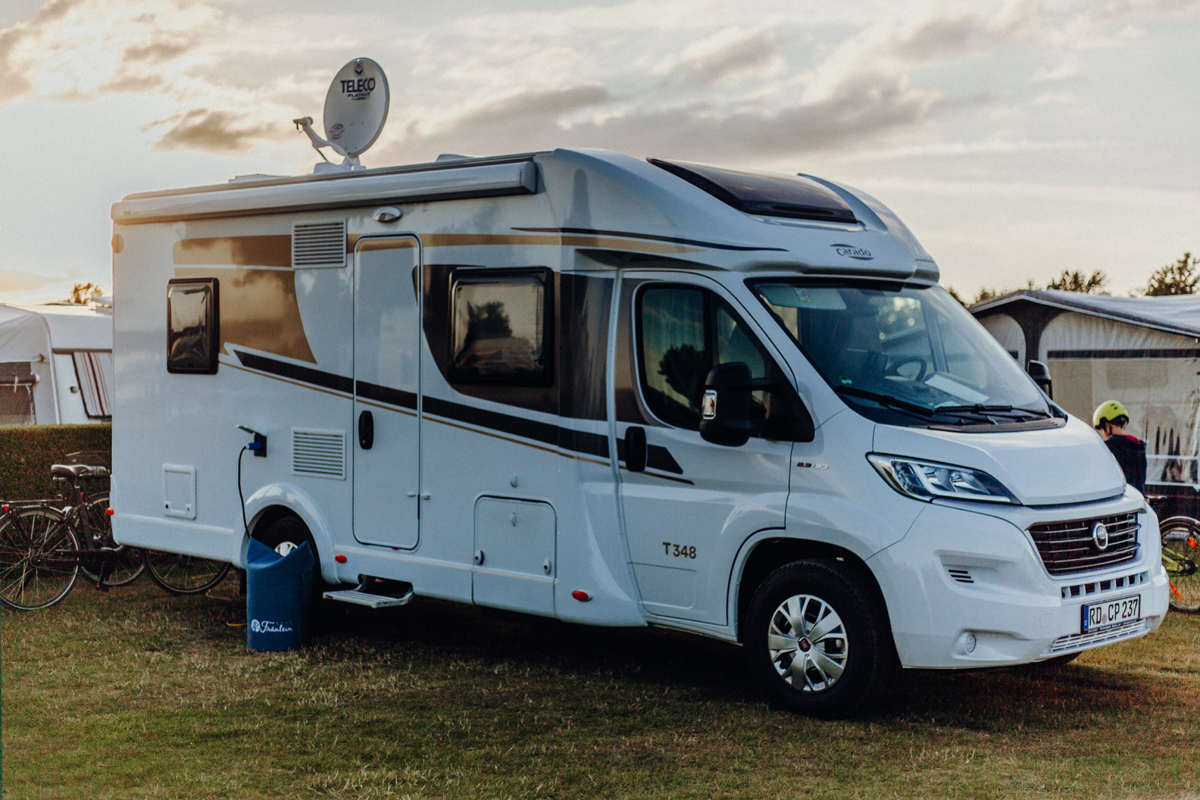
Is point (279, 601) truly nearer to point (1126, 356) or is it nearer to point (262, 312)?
point (262, 312)

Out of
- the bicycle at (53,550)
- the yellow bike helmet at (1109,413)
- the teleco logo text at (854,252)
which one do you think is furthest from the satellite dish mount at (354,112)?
the yellow bike helmet at (1109,413)

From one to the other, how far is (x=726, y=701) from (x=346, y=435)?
9.36ft

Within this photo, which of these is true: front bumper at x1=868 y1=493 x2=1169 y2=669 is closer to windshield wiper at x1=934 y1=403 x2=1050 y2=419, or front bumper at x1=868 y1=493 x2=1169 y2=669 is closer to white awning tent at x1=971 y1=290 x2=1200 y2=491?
windshield wiper at x1=934 y1=403 x2=1050 y2=419

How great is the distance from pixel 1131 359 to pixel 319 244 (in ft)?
30.1

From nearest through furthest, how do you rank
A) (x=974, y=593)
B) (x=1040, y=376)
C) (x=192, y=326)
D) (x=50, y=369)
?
(x=974, y=593) < (x=1040, y=376) < (x=192, y=326) < (x=50, y=369)

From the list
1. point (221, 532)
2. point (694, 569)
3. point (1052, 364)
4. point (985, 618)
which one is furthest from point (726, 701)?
point (1052, 364)

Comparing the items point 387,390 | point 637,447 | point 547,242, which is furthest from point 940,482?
point 387,390

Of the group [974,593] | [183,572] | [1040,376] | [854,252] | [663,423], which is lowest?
[183,572]

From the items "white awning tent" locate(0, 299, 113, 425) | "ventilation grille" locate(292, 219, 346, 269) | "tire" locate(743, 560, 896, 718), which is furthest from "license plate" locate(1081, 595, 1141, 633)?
"white awning tent" locate(0, 299, 113, 425)

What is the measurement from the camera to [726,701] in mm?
6672

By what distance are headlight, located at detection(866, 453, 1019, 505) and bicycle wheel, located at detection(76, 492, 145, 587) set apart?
6373 millimetres

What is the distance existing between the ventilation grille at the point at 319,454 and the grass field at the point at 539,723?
1.00 meters

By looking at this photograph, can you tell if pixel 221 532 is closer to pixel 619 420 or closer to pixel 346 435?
pixel 346 435

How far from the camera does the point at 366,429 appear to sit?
305 inches
